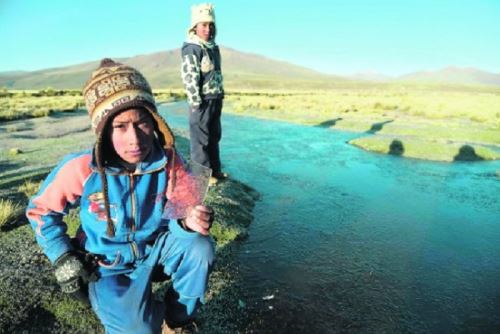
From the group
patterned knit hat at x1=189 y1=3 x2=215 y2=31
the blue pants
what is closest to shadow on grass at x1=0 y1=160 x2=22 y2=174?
patterned knit hat at x1=189 y1=3 x2=215 y2=31

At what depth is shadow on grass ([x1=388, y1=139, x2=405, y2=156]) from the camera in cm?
1086

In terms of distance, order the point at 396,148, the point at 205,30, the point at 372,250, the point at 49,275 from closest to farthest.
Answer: the point at 49,275 < the point at 372,250 < the point at 205,30 < the point at 396,148

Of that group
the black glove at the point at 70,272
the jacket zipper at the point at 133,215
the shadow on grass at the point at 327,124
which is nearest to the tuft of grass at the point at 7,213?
the black glove at the point at 70,272

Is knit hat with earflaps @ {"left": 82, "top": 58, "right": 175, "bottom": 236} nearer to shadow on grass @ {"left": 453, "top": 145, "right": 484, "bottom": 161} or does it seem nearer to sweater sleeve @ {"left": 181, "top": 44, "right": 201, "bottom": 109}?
sweater sleeve @ {"left": 181, "top": 44, "right": 201, "bottom": 109}

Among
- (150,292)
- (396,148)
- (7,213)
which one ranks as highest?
(150,292)

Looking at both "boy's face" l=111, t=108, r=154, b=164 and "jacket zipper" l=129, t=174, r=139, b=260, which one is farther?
"jacket zipper" l=129, t=174, r=139, b=260

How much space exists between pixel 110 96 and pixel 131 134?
0.84 feet

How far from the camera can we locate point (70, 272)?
2.34 metres

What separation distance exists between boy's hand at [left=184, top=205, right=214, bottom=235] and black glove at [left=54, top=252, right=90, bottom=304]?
722 mm

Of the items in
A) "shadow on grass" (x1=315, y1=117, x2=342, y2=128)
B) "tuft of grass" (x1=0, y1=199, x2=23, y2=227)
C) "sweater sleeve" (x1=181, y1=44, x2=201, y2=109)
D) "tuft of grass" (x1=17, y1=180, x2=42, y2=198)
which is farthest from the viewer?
"shadow on grass" (x1=315, y1=117, x2=342, y2=128)

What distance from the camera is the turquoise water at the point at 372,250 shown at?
3.20m

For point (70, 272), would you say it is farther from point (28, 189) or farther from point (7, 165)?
point (7, 165)

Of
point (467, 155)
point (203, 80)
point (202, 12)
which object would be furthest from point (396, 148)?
point (202, 12)

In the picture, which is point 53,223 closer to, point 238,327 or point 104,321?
point 104,321
